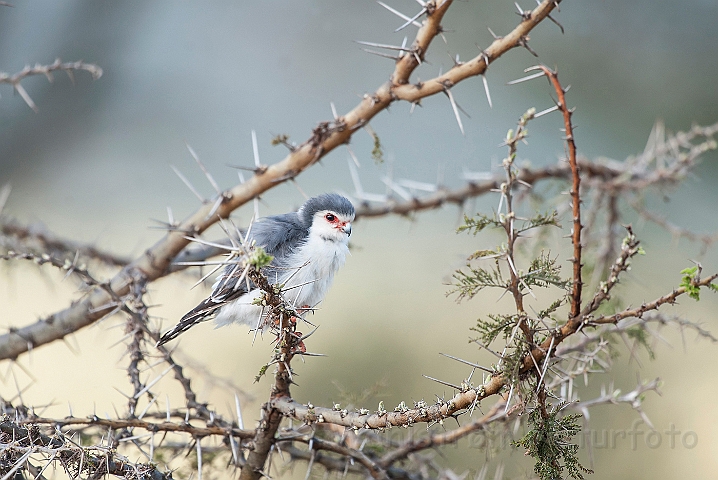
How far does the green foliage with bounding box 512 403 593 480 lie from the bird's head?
1.18 meters

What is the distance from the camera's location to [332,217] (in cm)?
222

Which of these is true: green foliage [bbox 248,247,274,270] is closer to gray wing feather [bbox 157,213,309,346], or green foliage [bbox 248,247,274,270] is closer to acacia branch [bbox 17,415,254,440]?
acacia branch [bbox 17,415,254,440]

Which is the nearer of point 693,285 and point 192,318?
point 693,285

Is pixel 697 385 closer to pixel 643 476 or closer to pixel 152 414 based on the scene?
pixel 643 476

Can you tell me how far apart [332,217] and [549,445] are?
1.24 metres

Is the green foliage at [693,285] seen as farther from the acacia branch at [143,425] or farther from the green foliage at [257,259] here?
the acacia branch at [143,425]

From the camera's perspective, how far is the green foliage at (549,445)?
3.68 feet

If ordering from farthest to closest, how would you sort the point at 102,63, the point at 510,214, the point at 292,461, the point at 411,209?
the point at 102,63, the point at 411,209, the point at 292,461, the point at 510,214

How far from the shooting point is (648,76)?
4375mm

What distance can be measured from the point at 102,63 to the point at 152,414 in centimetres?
338

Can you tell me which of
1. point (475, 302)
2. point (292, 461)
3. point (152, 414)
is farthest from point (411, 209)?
point (475, 302)

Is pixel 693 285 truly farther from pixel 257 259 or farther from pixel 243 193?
pixel 243 193

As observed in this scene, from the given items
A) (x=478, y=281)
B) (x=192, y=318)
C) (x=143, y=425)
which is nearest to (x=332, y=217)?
(x=192, y=318)

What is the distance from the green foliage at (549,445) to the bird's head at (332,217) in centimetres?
118
